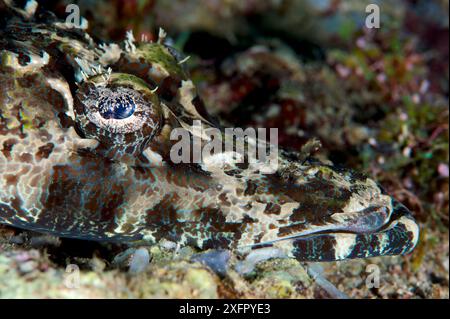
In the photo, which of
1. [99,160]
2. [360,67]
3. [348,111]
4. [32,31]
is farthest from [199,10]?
[99,160]

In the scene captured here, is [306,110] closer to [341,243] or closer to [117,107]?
[341,243]

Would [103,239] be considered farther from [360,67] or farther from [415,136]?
[360,67]

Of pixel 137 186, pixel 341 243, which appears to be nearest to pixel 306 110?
pixel 341 243

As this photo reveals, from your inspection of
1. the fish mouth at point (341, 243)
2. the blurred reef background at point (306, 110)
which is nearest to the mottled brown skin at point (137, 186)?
the fish mouth at point (341, 243)

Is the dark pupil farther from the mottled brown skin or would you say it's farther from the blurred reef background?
the blurred reef background

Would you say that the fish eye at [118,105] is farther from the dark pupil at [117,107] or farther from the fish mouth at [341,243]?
the fish mouth at [341,243]

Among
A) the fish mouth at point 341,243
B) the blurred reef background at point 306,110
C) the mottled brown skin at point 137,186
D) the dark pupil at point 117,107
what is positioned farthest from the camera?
the fish mouth at point 341,243

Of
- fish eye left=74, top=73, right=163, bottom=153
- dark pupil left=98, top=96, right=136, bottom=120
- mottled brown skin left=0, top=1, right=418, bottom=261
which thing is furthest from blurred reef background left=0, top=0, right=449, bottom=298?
dark pupil left=98, top=96, right=136, bottom=120

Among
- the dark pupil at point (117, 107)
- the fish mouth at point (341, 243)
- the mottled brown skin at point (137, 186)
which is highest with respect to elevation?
the dark pupil at point (117, 107)
